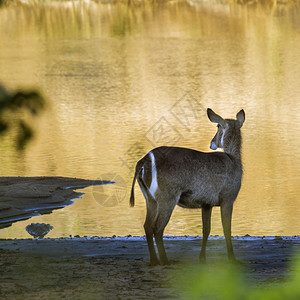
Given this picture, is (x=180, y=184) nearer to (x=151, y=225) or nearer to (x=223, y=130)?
(x=151, y=225)

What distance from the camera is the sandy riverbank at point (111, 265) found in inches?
233

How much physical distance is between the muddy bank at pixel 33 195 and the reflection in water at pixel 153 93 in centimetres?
26

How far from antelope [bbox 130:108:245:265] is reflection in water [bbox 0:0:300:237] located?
2623 mm

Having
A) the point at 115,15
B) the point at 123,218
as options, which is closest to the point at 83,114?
the point at 123,218

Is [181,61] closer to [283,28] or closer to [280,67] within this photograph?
[280,67]

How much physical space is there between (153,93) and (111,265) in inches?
986

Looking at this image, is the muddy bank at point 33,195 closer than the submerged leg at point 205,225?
No

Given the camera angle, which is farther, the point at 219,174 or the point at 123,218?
the point at 123,218

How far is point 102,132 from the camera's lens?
72.8 ft

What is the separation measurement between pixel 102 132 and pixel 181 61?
2088 centimetres

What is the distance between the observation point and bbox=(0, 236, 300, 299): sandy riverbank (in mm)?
5926

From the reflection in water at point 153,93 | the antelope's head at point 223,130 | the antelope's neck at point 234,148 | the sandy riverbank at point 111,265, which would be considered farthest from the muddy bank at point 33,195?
the antelope's neck at point 234,148

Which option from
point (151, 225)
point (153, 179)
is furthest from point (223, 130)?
point (151, 225)

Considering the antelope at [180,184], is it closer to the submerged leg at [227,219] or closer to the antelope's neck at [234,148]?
the submerged leg at [227,219]
